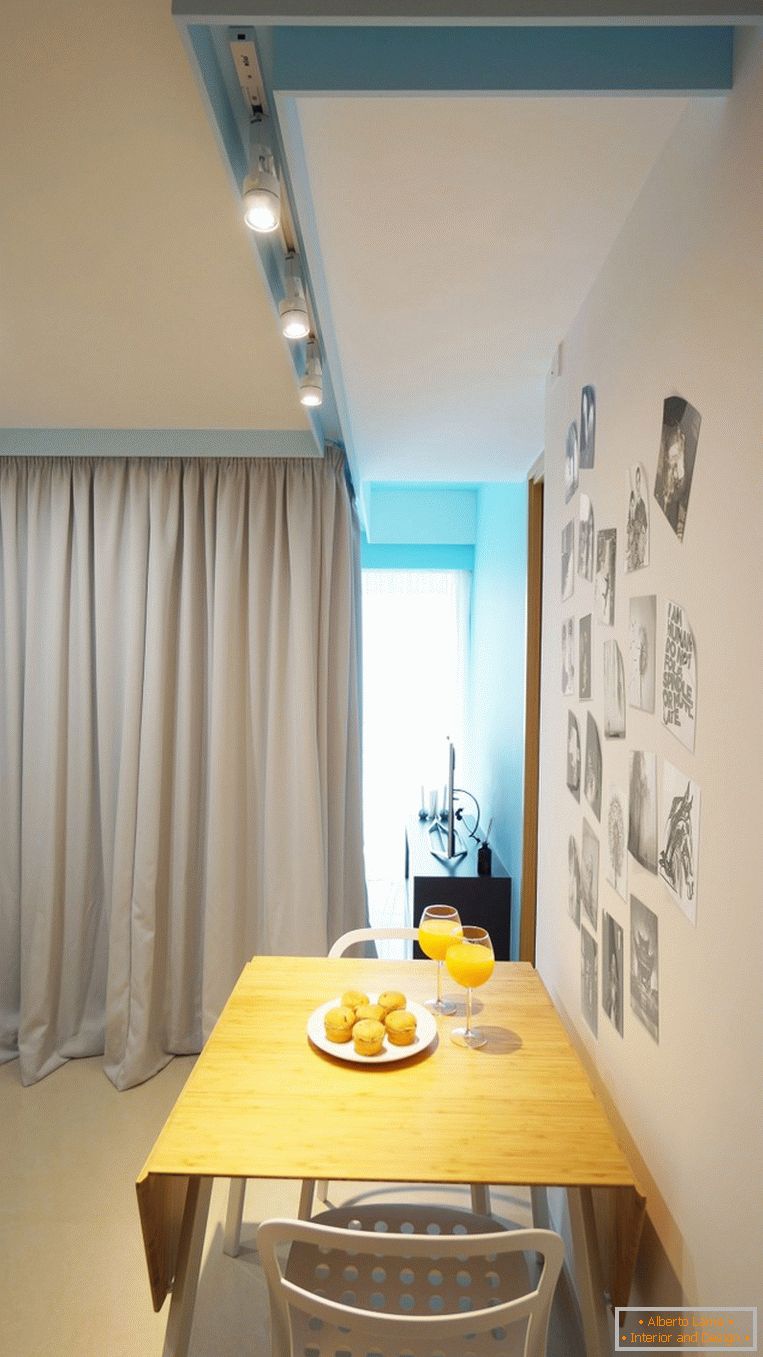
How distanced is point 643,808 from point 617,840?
174 mm

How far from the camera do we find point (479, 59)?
107cm

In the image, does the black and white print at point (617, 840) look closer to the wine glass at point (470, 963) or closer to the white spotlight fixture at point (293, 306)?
the wine glass at point (470, 963)

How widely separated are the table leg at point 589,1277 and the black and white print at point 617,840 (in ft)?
1.66

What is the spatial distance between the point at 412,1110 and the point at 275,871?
1.70 m

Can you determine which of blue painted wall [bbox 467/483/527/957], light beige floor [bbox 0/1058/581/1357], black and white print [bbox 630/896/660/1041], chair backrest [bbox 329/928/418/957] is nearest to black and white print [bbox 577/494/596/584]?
black and white print [bbox 630/896/660/1041]

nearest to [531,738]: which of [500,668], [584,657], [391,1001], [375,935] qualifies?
[500,668]

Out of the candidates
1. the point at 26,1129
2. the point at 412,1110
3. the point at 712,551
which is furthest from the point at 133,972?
the point at 712,551

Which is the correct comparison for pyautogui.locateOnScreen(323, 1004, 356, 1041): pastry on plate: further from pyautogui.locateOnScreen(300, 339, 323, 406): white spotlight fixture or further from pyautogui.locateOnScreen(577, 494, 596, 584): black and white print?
pyautogui.locateOnScreen(300, 339, 323, 406): white spotlight fixture

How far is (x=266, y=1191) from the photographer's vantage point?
7.51ft

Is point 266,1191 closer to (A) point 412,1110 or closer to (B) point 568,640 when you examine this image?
(A) point 412,1110

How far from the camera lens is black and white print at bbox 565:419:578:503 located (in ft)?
6.06

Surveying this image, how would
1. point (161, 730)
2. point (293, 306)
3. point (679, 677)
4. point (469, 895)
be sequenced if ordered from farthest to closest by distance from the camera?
point (469, 895) < point (161, 730) < point (293, 306) < point (679, 677)

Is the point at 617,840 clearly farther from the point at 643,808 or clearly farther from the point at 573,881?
the point at 573,881

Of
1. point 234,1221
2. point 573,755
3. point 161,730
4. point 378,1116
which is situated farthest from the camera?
point 161,730
